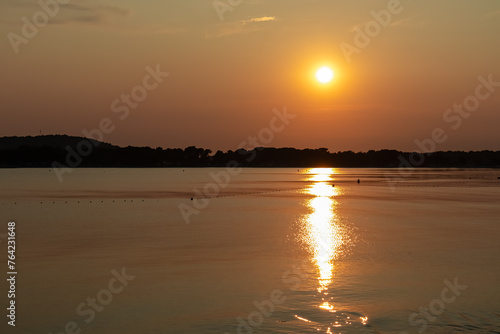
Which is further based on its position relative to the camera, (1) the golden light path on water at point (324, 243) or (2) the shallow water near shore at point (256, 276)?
(1) the golden light path on water at point (324, 243)

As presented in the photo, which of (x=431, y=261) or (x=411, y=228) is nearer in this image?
(x=431, y=261)

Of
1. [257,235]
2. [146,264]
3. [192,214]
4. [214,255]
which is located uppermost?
[192,214]

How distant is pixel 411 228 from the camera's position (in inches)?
1577

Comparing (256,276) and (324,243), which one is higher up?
(324,243)

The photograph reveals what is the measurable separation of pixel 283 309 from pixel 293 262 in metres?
8.30

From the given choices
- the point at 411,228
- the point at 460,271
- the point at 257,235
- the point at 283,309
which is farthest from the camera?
the point at 411,228

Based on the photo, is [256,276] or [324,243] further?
[324,243]

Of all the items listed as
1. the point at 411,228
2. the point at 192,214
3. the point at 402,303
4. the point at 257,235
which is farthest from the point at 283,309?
the point at 192,214

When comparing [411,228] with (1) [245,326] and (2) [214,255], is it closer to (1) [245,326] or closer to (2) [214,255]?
(2) [214,255]

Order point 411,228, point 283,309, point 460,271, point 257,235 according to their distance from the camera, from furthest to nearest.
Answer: point 411,228
point 257,235
point 460,271
point 283,309

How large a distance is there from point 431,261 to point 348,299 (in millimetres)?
8728

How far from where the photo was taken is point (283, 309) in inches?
716

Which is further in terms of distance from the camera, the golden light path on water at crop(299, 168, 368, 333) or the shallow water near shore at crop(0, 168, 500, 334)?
the golden light path on water at crop(299, 168, 368, 333)

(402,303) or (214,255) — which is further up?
(214,255)
